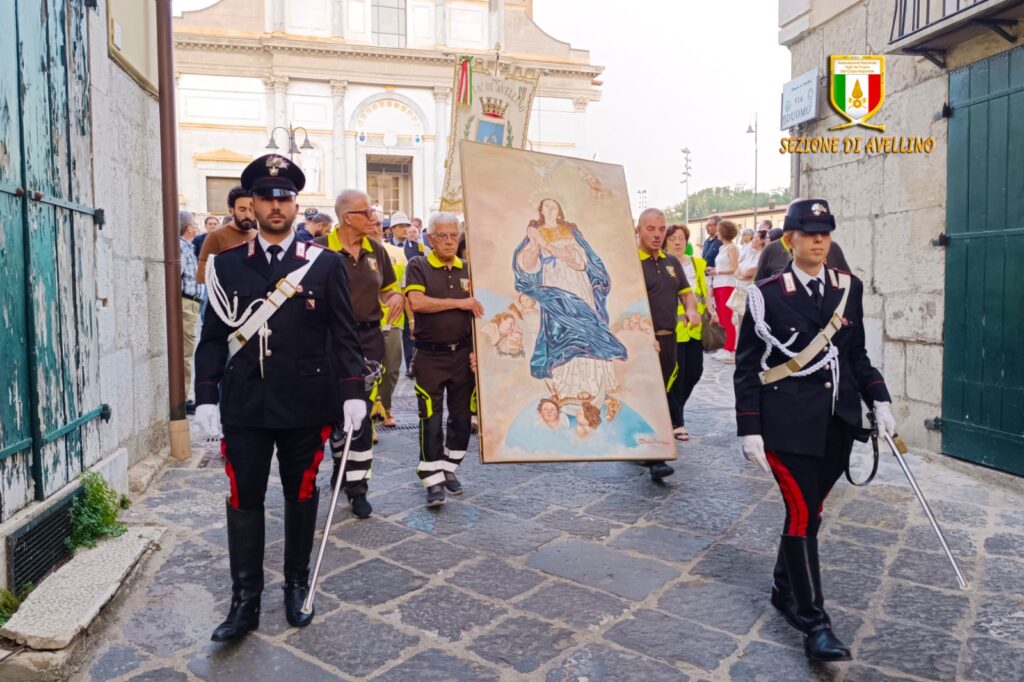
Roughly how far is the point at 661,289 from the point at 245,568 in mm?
3728

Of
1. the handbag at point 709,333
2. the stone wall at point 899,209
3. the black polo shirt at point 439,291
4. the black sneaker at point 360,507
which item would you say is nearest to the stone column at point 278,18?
the stone wall at point 899,209

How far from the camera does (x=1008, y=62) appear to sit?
5.90 m

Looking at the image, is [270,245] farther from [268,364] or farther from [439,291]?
[439,291]

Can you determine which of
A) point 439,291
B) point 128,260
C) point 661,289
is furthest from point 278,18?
point 439,291

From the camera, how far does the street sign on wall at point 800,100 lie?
7996 millimetres

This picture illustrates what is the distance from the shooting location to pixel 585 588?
411 centimetres

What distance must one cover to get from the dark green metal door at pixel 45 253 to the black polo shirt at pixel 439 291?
1.91 metres

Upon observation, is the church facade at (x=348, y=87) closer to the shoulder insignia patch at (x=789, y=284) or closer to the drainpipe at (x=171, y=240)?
the drainpipe at (x=171, y=240)

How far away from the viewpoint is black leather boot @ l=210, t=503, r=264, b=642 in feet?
11.7

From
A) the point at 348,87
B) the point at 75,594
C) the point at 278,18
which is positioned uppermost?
the point at 278,18

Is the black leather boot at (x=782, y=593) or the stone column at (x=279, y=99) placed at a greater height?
the stone column at (x=279, y=99)

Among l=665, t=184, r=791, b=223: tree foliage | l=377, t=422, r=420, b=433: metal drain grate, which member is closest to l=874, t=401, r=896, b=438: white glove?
l=377, t=422, r=420, b=433: metal drain grate

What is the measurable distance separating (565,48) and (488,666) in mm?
34323

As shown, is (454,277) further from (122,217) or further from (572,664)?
(572,664)
